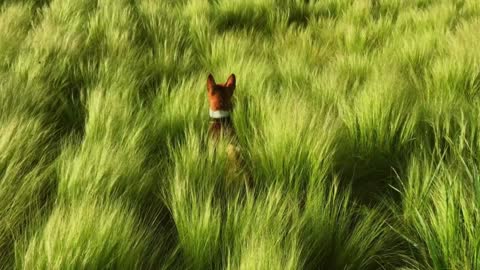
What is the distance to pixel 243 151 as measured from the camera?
191cm

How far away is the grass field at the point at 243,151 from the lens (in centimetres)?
127

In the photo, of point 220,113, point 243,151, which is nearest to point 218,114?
point 220,113

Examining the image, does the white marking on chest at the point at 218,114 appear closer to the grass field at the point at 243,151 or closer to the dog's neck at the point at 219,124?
the dog's neck at the point at 219,124

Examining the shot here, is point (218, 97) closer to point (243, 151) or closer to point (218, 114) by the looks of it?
point (218, 114)

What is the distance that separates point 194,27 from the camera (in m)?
3.85

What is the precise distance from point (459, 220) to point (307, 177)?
0.58m

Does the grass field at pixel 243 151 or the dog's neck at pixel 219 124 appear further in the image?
the dog's neck at pixel 219 124

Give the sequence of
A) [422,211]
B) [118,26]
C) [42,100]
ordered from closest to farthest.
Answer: [422,211] < [42,100] < [118,26]

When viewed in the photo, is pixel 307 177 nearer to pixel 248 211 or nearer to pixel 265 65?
pixel 248 211

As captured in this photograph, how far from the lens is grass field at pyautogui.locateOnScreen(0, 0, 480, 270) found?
127 cm

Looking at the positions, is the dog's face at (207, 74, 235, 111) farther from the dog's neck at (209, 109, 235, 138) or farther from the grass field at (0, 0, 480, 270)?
the grass field at (0, 0, 480, 270)

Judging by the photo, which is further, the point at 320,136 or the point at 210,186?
the point at 320,136

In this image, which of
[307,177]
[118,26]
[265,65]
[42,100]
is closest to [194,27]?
[118,26]

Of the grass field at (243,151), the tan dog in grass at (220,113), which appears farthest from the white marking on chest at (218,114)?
the grass field at (243,151)
